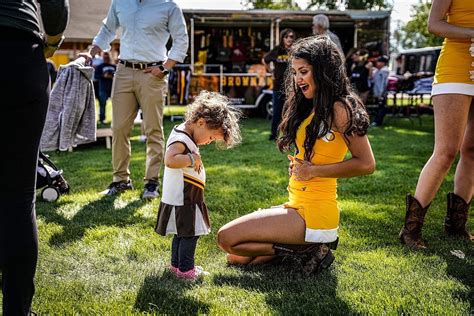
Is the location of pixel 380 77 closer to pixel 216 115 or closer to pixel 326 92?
pixel 326 92

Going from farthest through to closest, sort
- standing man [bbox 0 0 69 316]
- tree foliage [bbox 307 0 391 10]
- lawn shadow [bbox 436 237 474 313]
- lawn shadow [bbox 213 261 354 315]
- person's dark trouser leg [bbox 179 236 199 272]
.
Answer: tree foliage [bbox 307 0 391 10], person's dark trouser leg [bbox 179 236 199 272], lawn shadow [bbox 436 237 474 313], lawn shadow [bbox 213 261 354 315], standing man [bbox 0 0 69 316]

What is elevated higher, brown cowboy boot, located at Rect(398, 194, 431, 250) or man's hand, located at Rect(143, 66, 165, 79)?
man's hand, located at Rect(143, 66, 165, 79)

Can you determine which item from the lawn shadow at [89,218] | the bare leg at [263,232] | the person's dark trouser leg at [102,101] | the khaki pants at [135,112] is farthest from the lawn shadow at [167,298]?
the person's dark trouser leg at [102,101]

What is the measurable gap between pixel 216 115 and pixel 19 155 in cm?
115

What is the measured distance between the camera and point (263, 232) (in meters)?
2.96

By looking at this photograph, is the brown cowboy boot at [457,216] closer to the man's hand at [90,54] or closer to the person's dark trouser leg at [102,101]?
the man's hand at [90,54]

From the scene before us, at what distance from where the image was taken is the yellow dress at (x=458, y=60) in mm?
3250

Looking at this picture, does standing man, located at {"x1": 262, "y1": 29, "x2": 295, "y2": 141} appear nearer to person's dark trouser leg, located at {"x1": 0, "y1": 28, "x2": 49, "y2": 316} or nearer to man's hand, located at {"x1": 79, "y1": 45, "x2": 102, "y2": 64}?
man's hand, located at {"x1": 79, "y1": 45, "x2": 102, "y2": 64}

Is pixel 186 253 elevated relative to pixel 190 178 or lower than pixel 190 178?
lower

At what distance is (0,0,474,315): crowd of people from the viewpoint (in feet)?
6.24

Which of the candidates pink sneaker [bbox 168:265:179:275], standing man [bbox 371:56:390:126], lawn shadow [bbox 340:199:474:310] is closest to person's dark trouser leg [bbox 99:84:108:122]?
standing man [bbox 371:56:390:126]

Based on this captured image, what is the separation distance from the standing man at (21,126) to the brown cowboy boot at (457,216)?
104 inches

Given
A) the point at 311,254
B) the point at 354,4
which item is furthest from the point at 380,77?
the point at 354,4

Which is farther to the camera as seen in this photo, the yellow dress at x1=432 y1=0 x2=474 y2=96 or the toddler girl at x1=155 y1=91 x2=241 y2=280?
the yellow dress at x1=432 y1=0 x2=474 y2=96
